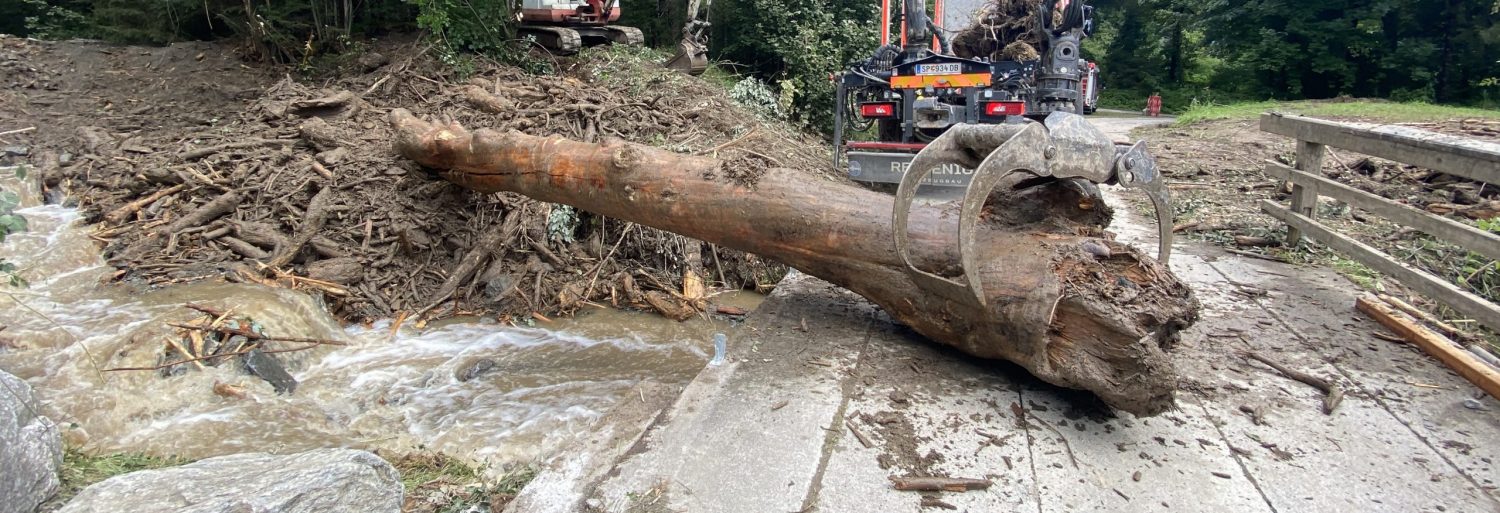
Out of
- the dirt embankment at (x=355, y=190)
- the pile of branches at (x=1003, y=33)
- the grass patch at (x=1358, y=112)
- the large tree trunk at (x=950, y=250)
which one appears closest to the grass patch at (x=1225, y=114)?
the grass patch at (x=1358, y=112)

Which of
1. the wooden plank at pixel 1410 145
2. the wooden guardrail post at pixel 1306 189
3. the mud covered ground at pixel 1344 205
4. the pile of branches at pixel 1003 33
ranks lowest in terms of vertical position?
the mud covered ground at pixel 1344 205

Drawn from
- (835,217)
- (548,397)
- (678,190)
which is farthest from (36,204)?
(835,217)

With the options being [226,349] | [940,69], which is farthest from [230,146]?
[940,69]

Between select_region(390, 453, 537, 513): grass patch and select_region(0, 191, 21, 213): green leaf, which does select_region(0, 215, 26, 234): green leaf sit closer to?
select_region(0, 191, 21, 213): green leaf

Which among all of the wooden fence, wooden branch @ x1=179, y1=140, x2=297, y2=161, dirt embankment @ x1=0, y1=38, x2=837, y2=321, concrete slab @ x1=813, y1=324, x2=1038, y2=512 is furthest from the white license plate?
wooden branch @ x1=179, y1=140, x2=297, y2=161

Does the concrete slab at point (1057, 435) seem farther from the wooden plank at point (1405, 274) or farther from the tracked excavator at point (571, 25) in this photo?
the tracked excavator at point (571, 25)

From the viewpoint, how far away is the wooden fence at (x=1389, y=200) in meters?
3.60

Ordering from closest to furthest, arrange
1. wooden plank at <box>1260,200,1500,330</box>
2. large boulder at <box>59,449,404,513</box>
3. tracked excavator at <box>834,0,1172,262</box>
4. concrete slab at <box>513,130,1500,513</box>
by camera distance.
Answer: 1. large boulder at <box>59,449,404,513</box>
2. concrete slab at <box>513,130,1500,513</box>
3. wooden plank at <box>1260,200,1500,330</box>
4. tracked excavator at <box>834,0,1172,262</box>

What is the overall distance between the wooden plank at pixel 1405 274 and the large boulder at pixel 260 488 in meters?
4.40

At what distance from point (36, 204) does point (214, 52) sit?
4143 mm

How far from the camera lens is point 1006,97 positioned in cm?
761

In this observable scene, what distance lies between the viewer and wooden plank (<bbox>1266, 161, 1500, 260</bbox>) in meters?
3.59

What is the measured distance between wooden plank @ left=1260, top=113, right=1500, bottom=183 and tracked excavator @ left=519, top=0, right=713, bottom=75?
8308 mm

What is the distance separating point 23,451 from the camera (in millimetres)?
2703
